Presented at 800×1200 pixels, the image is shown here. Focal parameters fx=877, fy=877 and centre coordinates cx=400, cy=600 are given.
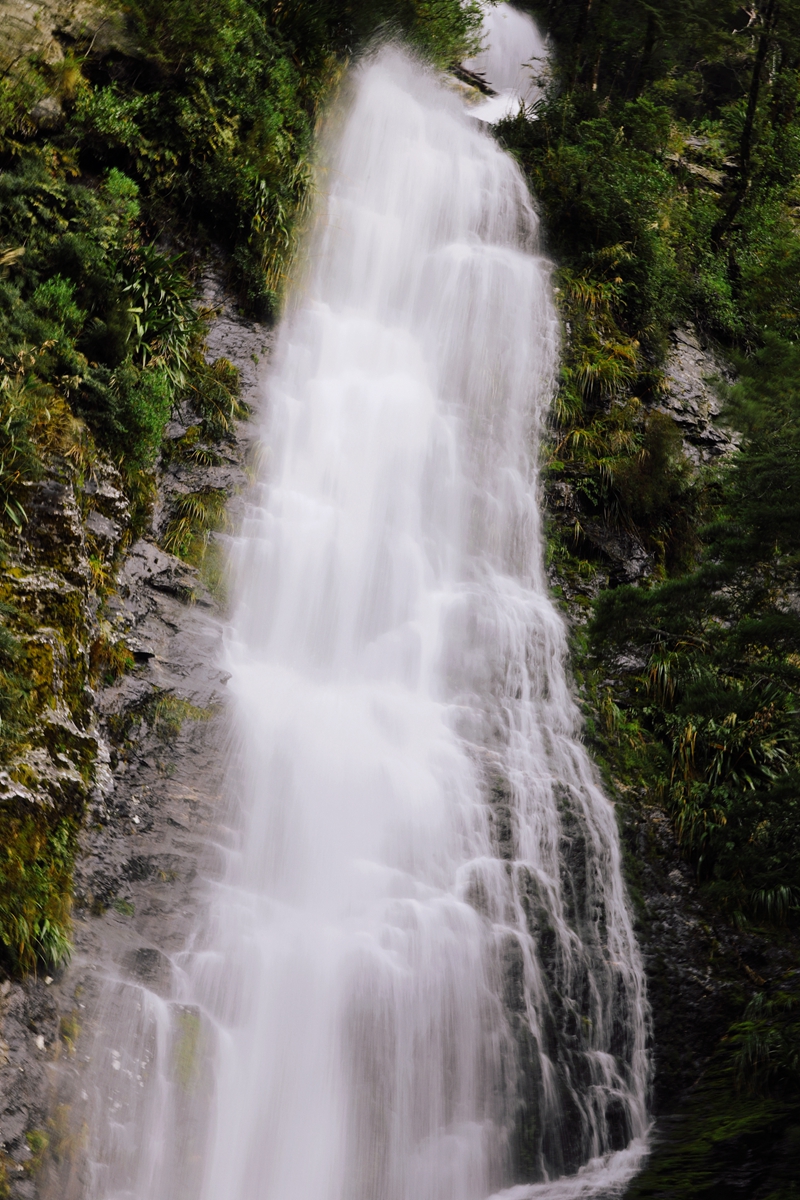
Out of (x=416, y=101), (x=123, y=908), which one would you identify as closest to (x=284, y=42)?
(x=416, y=101)

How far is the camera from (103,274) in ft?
32.3

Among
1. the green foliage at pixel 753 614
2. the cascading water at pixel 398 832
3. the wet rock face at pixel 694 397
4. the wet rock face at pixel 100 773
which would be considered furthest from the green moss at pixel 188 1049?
the wet rock face at pixel 694 397

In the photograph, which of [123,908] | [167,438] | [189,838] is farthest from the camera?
[167,438]

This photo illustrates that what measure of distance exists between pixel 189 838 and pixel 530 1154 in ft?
13.1

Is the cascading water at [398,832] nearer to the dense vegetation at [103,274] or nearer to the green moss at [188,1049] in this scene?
the green moss at [188,1049]

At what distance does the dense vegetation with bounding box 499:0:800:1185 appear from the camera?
25.0ft

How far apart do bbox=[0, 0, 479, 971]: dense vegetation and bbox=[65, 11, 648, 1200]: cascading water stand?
113 cm

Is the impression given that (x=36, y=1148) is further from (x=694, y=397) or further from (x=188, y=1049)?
(x=694, y=397)

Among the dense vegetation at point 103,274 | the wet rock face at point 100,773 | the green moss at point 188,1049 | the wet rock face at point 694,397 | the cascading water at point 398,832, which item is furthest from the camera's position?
the wet rock face at point 694,397

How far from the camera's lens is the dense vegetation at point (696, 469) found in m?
7.61

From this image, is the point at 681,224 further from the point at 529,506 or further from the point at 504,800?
the point at 504,800

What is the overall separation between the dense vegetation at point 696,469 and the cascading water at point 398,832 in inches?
37.9

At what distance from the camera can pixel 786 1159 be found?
654 centimetres

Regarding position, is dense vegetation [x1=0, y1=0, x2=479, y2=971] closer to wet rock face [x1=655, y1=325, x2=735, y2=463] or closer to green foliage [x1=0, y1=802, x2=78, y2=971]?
green foliage [x1=0, y1=802, x2=78, y2=971]
